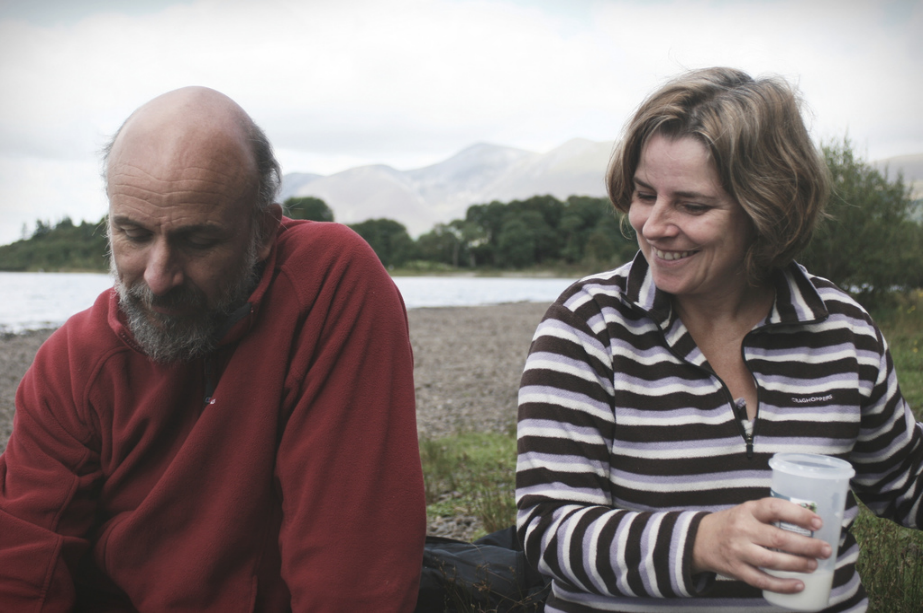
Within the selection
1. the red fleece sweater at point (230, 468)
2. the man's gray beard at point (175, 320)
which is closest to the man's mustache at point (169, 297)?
the man's gray beard at point (175, 320)

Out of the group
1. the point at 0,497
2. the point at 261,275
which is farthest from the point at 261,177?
the point at 0,497

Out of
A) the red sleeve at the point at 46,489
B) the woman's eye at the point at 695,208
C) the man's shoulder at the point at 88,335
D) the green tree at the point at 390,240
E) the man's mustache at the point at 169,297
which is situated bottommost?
the red sleeve at the point at 46,489

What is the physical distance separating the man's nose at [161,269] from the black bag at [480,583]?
141 centimetres

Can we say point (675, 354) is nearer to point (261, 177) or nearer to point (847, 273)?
point (261, 177)

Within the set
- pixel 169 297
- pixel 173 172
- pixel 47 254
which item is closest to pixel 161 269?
pixel 169 297

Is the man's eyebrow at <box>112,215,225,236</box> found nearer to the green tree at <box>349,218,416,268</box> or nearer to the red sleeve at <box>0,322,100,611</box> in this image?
the red sleeve at <box>0,322,100,611</box>

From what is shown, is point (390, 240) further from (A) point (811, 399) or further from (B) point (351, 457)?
(A) point (811, 399)

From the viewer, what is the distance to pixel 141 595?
2008 mm

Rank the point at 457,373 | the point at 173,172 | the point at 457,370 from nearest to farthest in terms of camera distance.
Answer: the point at 173,172
the point at 457,373
the point at 457,370

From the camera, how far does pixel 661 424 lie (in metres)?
1.68

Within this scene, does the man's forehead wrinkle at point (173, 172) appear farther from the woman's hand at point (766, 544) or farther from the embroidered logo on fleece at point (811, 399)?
the embroidered logo on fleece at point (811, 399)

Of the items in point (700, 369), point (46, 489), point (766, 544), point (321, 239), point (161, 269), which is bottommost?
point (46, 489)

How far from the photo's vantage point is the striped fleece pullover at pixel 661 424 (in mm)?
1604

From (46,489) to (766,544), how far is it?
1963mm
